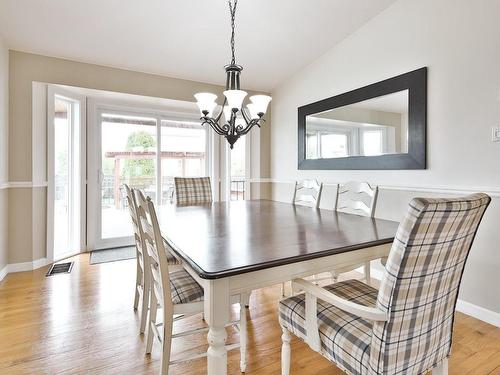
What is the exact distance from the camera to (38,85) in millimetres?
3068

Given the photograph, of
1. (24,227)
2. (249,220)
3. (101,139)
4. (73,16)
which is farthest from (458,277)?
(101,139)

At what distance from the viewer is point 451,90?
90.1 inches

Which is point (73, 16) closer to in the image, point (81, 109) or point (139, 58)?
point (139, 58)

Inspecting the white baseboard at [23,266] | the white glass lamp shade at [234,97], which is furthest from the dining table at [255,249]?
the white baseboard at [23,266]

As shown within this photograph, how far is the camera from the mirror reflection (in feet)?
8.87

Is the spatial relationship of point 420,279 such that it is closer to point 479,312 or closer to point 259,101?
point 259,101

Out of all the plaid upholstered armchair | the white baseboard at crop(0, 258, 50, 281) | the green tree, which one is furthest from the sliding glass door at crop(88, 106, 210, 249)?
the plaid upholstered armchair

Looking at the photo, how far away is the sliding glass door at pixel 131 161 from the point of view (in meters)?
3.84

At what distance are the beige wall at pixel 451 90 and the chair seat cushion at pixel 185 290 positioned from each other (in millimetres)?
2100

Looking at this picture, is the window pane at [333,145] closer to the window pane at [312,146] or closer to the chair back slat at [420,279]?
the window pane at [312,146]

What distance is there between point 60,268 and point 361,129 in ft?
11.7

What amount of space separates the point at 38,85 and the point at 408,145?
3.78 metres

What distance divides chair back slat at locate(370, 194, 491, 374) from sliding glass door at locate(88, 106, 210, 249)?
11.5 feet

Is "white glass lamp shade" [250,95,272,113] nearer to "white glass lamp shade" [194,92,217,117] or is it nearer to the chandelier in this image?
the chandelier
